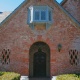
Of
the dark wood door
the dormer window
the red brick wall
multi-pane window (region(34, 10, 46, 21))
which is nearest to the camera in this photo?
the dormer window

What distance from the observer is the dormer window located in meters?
18.4

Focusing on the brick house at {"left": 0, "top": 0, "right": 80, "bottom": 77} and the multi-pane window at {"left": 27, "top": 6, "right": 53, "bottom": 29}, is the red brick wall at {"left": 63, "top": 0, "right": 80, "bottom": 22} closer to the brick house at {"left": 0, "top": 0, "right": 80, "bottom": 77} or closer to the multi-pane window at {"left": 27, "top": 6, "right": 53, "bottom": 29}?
the brick house at {"left": 0, "top": 0, "right": 80, "bottom": 77}

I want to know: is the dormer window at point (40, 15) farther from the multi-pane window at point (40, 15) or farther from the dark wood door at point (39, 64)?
the dark wood door at point (39, 64)

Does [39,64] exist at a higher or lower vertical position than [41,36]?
lower

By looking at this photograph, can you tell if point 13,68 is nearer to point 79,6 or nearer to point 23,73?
point 23,73

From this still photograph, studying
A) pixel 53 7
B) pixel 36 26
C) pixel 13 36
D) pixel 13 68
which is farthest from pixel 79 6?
pixel 13 68

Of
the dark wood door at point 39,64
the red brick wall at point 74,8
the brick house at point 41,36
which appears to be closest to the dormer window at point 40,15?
the brick house at point 41,36

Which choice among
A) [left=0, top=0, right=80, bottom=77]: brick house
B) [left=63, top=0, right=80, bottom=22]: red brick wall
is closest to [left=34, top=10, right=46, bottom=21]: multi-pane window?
[left=0, top=0, right=80, bottom=77]: brick house

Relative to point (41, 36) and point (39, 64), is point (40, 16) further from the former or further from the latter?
point (39, 64)

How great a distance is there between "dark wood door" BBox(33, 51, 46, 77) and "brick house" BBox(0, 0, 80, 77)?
96.9 inches

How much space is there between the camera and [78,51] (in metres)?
18.8

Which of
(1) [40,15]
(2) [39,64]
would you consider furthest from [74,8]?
(2) [39,64]

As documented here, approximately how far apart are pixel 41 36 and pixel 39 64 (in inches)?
142

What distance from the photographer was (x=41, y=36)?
1894 cm
